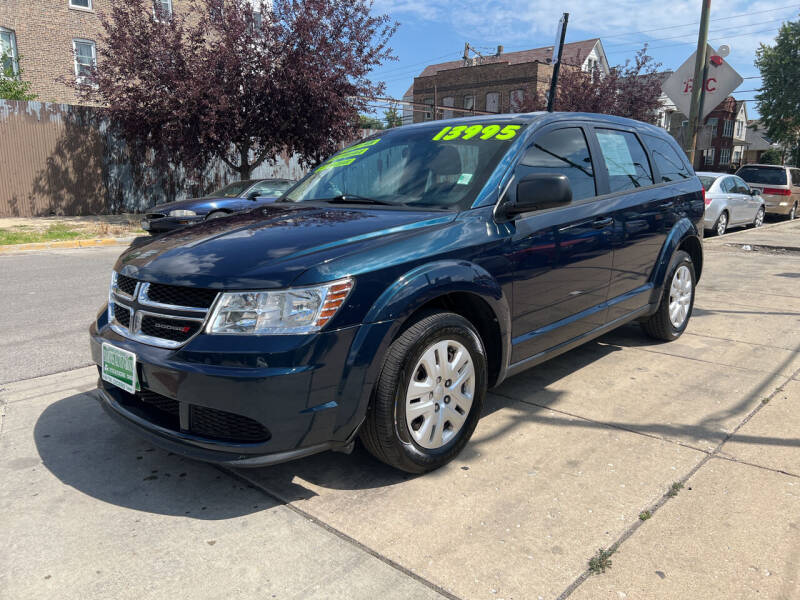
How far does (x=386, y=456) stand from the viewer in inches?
111

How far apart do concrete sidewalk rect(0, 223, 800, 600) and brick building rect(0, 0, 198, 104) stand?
2570 centimetres

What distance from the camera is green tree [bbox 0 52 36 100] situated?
22.4 metres

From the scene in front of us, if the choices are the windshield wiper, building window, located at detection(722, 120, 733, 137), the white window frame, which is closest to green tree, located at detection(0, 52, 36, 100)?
the white window frame

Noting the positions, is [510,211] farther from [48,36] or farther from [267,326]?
[48,36]

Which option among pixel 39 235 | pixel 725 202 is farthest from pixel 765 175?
pixel 39 235

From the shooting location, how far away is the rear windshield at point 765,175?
763 inches

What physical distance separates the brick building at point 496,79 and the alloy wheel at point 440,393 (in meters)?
37.7

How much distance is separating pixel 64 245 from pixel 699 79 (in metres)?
12.3

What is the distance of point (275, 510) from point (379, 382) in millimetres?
727

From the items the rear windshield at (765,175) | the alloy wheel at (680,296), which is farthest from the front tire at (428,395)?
the rear windshield at (765,175)

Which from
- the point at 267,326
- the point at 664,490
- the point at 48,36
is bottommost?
the point at 664,490

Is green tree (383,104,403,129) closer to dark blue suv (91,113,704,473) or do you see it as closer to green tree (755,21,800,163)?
dark blue suv (91,113,704,473)

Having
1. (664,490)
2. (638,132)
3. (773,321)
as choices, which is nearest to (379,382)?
(664,490)

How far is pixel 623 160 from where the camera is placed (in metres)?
4.50
